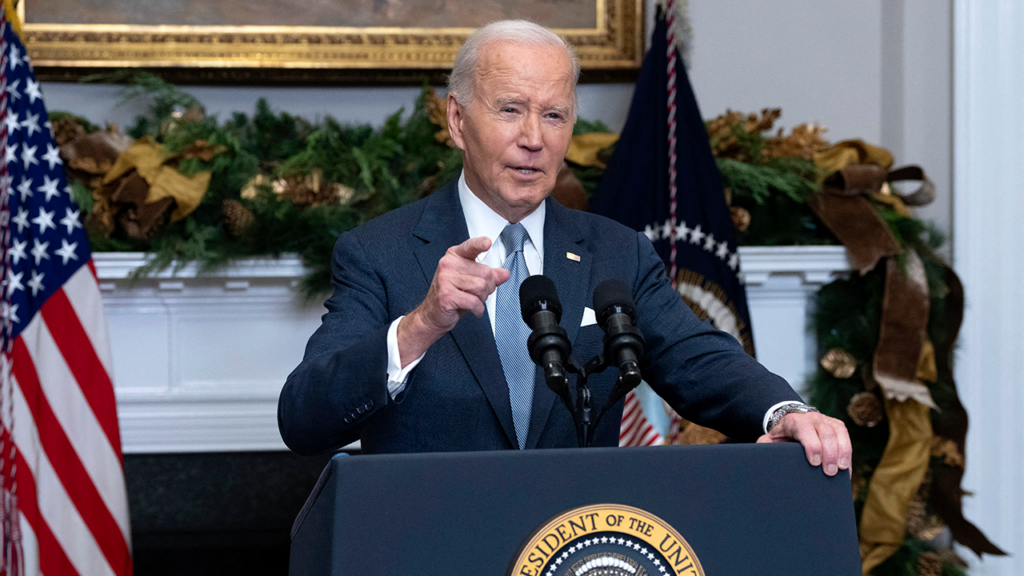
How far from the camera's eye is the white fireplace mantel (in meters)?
2.93

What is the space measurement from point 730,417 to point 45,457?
1985mm

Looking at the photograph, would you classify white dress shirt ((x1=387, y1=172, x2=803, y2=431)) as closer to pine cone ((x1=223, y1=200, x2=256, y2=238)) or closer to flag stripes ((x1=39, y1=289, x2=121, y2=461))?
pine cone ((x1=223, y1=200, x2=256, y2=238))

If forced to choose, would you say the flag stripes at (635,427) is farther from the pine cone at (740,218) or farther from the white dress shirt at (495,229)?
the white dress shirt at (495,229)

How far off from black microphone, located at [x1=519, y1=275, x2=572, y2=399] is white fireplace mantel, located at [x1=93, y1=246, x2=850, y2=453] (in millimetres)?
1917

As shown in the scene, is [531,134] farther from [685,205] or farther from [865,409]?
[865,409]

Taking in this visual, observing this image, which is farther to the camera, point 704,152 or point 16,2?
point 16,2

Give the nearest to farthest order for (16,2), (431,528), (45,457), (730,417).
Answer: (431,528) < (730,417) < (45,457) < (16,2)

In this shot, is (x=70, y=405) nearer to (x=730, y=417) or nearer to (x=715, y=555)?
(x=730, y=417)

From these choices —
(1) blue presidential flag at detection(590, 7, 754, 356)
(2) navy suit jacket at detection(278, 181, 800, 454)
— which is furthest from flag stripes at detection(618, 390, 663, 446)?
(2) navy suit jacket at detection(278, 181, 800, 454)

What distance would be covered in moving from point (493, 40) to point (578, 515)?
89 centimetres

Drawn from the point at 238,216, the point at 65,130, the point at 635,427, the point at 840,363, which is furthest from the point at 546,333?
the point at 65,130

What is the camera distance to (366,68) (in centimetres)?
319

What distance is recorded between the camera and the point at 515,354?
1.49m

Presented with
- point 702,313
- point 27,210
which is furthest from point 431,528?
point 27,210
